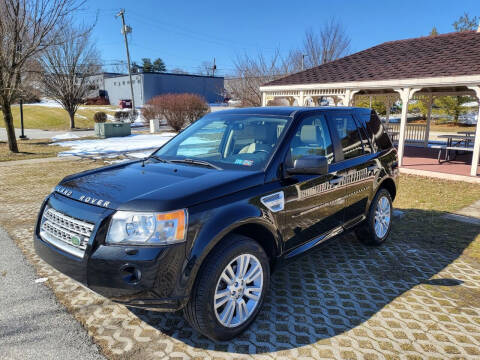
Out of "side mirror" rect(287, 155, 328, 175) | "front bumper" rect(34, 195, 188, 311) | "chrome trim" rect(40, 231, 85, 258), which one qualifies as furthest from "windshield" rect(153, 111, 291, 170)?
"chrome trim" rect(40, 231, 85, 258)

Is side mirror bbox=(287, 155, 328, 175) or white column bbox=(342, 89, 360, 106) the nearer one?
side mirror bbox=(287, 155, 328, 175)

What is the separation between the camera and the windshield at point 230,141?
10.8 feet

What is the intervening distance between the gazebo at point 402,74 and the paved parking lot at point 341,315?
6756mm

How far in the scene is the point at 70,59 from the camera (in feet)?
85.2

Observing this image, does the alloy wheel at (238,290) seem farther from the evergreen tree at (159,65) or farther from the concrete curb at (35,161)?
the evergreen tree at (159,65)

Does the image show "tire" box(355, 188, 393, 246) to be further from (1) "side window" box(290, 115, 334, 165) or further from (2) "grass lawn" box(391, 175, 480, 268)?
(1) "side window" box(290, 115, 334, 165)

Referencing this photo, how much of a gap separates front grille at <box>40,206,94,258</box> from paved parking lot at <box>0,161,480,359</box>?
31.9 inches

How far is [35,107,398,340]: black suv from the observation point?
2.38 metres

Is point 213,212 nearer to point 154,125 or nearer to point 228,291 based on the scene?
point 228,291

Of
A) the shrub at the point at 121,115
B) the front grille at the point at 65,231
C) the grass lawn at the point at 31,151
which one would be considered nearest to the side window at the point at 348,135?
the front grille at the point at 65,231

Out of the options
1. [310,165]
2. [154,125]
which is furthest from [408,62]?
[154,125]

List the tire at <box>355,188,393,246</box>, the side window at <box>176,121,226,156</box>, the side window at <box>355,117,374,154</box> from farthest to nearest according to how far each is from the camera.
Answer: the tire at <box>355,188,393,246</box>
the side window at <box>355,117,374,154</box>
the side window at <box>176,121,226,156</box>

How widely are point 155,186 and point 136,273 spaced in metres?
0.69

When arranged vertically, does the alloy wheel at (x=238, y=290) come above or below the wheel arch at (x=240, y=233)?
below
